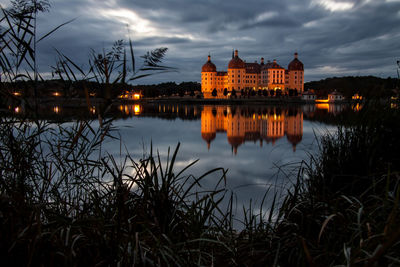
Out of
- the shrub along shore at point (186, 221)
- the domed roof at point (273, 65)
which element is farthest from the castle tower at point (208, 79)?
the shrub along shore at point (186, 221)

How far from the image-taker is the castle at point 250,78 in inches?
3615

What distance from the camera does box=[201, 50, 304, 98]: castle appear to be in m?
91.8

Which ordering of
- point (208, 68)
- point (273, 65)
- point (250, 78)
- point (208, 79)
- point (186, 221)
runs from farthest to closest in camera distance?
point (208, 68)
point (208, 79)
point (250, 78)
point (273, 65)
point (186, 221)

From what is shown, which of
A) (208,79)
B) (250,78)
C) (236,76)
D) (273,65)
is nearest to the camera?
(273,65)

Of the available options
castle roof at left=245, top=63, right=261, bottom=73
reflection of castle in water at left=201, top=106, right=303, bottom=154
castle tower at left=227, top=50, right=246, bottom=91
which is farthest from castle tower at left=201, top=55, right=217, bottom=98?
reflection of castle in water at left=201, top=106, right=303, bottom=154

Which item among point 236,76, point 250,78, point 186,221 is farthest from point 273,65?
point 186,221

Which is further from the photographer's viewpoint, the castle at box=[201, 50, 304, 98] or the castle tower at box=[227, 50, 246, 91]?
the castle tower at box=[227, 50, 246, 91]

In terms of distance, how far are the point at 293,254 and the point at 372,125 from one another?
2027 mm

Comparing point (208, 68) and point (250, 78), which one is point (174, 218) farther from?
point (208, 68)

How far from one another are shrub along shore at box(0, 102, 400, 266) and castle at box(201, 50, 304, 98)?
8541 cm

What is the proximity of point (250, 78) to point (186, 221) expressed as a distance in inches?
3816

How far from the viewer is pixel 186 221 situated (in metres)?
2.60

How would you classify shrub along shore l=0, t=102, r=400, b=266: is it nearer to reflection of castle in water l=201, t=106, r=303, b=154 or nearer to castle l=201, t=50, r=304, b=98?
reflection of castle in water l=201, t=106, r=303, b=154

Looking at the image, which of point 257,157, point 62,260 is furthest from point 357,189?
point 257,157
